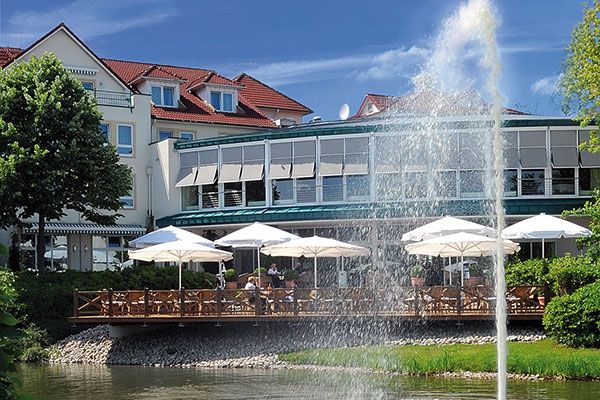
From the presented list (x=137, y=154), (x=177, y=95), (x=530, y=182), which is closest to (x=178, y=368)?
(x=530, y=182)

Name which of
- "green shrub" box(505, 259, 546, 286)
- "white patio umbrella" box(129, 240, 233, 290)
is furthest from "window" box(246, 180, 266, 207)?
"green shrub" box(505, 259, 546, 286)

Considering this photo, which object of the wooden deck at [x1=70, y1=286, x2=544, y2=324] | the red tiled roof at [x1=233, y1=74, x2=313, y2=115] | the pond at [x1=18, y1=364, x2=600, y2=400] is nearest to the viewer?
the pond at [x1=18, y1=364, x2=600, y2=400]

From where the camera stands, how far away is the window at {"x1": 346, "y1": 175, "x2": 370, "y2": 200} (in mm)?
40656

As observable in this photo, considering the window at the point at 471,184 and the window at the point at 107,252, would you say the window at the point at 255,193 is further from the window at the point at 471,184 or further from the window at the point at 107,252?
the window at the point at 471,184

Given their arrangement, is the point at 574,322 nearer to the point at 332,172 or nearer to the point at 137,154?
the point at 332,172

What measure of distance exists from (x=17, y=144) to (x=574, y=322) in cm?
2008

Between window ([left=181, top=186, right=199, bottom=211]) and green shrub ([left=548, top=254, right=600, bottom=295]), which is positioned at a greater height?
window ([left=181, top=186, right=199, bottom=211])

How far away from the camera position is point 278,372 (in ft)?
79.5

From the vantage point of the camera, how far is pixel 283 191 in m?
42.7

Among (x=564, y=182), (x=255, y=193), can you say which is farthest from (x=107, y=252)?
(x=564, y=182)

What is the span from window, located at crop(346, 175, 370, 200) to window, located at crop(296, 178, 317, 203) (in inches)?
63.0

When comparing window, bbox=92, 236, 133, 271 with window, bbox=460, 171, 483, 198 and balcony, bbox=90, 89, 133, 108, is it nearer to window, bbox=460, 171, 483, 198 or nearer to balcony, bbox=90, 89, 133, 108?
balcony, bbox=90, 89, 133, 108

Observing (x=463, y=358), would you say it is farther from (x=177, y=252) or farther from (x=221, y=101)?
(x=221, y=101)

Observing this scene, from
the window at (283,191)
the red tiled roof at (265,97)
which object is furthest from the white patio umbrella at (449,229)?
the red tiled roof at (265,97)
